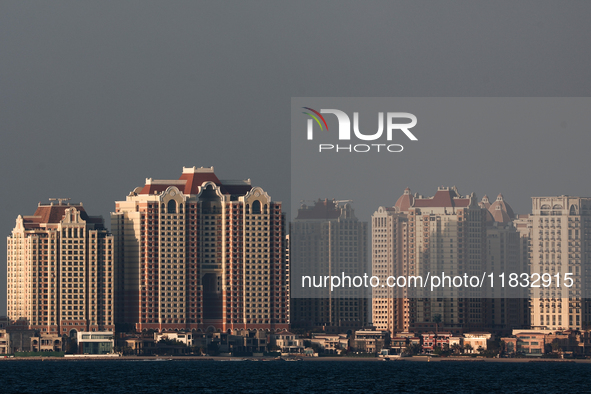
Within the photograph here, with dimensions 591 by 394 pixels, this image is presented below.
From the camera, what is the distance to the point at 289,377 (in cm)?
15850

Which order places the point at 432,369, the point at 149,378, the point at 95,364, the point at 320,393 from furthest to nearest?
the point at 95,364 → the point at 432,369 → the point at 149,378 → the point at 320,393

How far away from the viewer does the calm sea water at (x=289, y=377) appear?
13725cm

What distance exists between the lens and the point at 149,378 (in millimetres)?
155250

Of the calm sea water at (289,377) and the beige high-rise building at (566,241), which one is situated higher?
the beige high-rise building at (566,241)

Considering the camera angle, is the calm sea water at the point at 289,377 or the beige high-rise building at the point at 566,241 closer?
the calm sea water at the point at 289,377

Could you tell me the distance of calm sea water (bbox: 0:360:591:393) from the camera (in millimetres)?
137250

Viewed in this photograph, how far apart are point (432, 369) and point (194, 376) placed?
3312 cm

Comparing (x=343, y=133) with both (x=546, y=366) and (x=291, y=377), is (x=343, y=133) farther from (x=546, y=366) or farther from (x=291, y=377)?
(x=546, y=366)

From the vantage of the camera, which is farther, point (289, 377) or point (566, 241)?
point (566, 241)

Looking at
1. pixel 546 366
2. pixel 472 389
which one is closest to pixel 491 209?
pixel 546 366

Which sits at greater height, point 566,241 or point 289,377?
point 566,241

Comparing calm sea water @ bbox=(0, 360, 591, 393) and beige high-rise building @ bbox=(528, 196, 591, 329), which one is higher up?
beige high-rise building @ bbox=(528, 196, 591, 329)

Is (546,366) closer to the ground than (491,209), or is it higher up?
closer to the ground

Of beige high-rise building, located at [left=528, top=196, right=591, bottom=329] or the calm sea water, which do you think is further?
beige high-rise building, located at [left=528, top=196, right=591, bottom=329]
